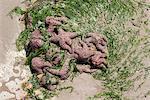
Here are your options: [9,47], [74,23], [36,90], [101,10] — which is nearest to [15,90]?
[36,90]

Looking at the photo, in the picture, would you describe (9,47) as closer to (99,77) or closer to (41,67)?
(41,67)

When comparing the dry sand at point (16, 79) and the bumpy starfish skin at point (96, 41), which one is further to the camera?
the bumpy starfish skin at point (96, 41)

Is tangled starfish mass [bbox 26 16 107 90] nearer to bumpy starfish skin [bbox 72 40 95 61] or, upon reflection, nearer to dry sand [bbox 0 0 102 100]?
bumpy starfish skin [bbox 72 40 95 61]

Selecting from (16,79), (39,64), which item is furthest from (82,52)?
(16,79)

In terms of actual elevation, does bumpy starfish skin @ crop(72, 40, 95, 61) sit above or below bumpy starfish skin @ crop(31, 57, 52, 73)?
above

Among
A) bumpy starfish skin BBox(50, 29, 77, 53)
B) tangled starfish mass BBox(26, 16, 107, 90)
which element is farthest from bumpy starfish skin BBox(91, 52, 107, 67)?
bumpy starfish skin BBox(50, 29, 77, 53)

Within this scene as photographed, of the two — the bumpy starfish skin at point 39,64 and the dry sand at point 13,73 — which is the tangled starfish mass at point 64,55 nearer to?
the bumpy starfish skin at point 39,64

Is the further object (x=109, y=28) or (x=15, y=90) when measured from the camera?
(x=109, y=28)

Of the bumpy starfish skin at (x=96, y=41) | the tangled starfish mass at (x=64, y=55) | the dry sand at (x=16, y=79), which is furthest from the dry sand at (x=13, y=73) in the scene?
the bumpy starfish skin at (x=96, y=41)
